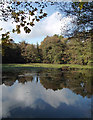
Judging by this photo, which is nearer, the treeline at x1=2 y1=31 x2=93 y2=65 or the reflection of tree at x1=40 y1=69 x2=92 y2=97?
the reflection of tree at x1=40 y1=69 x2=92 y2=97

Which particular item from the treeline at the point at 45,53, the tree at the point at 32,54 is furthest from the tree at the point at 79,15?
the tree at the point at 32,54

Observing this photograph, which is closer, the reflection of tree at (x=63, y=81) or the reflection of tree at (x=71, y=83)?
the reflection of tree at (x=71, y=83)

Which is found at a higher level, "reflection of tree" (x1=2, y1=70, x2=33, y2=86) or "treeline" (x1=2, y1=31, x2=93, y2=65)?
"treeline" (x1=2, y1=31, x2=93, y2=65)

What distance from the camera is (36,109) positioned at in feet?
11.2

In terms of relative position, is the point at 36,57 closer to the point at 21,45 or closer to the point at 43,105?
the point at 21,45

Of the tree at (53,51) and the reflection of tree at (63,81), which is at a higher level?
the tree at (53,51)

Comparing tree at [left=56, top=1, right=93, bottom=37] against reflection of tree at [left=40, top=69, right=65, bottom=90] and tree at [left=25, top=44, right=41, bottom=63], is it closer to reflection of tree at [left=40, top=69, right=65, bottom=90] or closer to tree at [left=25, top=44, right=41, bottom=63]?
reflection of tree at [left=40, top=69, right=65, bottom=90]

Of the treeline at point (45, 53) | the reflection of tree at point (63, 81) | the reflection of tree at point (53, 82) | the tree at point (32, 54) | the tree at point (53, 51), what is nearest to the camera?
the reflection of tree at point (63, 81)

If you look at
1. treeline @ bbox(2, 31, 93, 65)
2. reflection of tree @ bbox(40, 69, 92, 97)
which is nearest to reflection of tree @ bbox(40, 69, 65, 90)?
reflection of tree @ bbox(40, 69, 92, 97)

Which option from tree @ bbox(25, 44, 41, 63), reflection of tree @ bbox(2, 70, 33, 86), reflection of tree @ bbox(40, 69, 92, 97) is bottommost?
reflection of tree @ bbox(2, 70, 33, 86)

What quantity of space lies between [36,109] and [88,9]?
16.2 ft

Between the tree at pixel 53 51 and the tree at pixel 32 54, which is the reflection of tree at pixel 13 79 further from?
the tree at pixel 32 54

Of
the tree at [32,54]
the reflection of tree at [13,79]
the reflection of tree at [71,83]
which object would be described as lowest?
the reflection of tree at [13,79]

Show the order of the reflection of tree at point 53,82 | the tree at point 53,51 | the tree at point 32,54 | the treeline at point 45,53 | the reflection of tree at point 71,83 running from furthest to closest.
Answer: the tree at point 32,54
the tree at point 53,51
the treeline at point 45,53
the reflection of tree at point 53,82
the reflection of tree at point 71,83
